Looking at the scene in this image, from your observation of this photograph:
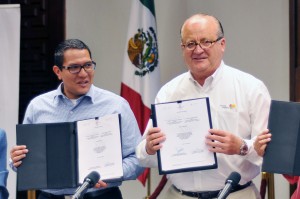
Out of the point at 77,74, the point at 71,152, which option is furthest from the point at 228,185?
the point at 77,74

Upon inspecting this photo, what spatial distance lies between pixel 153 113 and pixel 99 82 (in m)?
2.91

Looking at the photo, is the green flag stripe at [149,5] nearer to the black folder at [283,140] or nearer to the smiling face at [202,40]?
the smiling face at [202,40]

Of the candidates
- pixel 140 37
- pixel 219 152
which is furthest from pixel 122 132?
pixel 140 37

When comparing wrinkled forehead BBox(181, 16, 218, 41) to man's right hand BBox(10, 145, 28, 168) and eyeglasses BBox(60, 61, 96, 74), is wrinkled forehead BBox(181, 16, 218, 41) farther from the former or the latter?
man's right hand BBox(10, 145, 28, 168)

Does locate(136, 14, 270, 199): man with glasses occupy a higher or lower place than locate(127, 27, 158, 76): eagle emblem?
lower

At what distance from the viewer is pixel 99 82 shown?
6.13 m

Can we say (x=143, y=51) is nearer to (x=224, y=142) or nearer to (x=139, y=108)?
(x=139, y=108)

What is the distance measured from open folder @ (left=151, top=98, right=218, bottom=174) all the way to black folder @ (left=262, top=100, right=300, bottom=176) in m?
0.30

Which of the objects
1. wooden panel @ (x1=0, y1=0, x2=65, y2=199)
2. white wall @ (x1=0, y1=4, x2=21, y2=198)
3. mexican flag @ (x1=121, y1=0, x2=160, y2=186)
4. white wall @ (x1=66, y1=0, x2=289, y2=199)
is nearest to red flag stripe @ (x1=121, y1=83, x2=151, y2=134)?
mexican flag @ (x1=121, y1=0, x2=160, y2=186)

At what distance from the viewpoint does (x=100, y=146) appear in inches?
139

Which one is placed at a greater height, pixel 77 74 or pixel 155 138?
pixel 77 74

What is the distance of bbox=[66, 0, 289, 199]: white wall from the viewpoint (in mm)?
5605

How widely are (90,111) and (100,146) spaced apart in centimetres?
39

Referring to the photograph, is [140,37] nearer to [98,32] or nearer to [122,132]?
[98,32]
